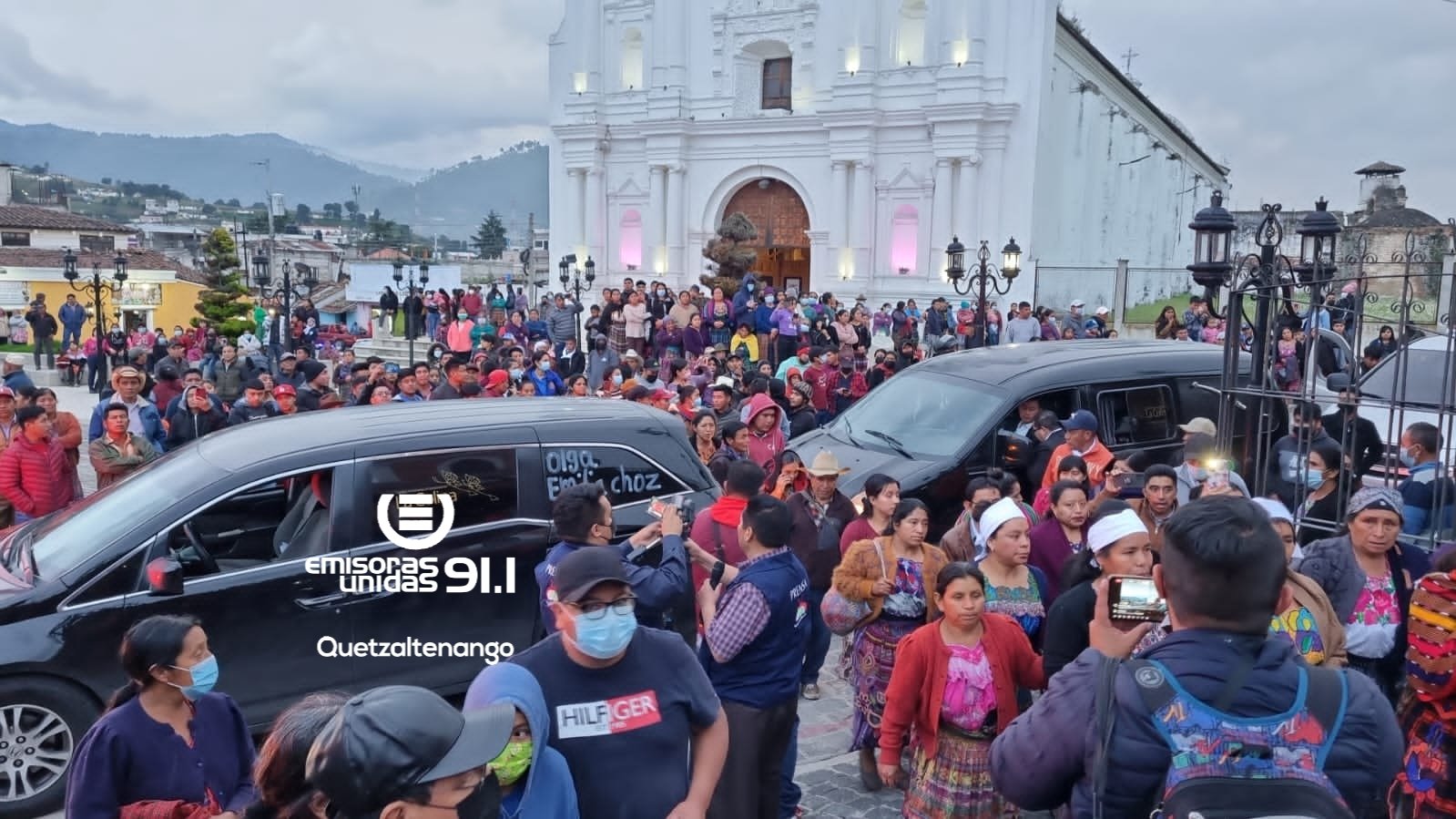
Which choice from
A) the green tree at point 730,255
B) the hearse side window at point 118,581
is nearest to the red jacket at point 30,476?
the hearse side window at point 118,581

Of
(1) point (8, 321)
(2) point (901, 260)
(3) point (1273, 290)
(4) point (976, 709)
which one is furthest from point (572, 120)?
(4) point (976, 709)

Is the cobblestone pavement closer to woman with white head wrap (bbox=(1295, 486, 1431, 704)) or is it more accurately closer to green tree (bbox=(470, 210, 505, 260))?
woman with white head wrap (bbox=(1295, 486, 1431, 704))

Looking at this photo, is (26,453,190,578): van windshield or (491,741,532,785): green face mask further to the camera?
(26,453,190,578): van windshield

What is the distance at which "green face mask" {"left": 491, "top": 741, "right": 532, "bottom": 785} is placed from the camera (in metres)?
2.67

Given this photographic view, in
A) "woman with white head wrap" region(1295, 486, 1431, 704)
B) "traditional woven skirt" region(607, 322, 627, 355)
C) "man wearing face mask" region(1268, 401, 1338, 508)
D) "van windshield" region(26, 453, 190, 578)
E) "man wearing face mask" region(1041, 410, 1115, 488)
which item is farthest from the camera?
"traditional woven skirt" region(607, 322, 627, 355)

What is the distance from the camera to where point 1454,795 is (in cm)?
366

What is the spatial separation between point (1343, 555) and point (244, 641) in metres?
5.45

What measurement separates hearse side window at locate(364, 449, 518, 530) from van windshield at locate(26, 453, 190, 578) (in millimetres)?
959

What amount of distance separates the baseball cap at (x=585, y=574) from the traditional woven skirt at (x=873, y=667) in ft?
8.21

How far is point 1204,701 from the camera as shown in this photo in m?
2.14

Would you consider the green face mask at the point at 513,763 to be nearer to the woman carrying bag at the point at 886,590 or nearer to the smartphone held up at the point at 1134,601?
the smartphone held up at the point at 1134,601

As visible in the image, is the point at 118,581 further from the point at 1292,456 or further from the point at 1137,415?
the point at 1137,415

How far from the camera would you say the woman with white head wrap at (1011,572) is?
4855 millimetres

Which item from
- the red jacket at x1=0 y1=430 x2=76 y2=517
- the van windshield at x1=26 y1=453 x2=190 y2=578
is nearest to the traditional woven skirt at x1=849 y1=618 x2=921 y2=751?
the van windshield at x1=26 y1=453 x2=190 y2=578
